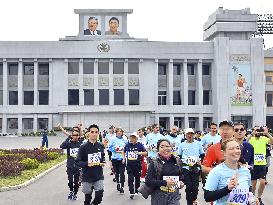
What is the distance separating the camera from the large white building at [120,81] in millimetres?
64062

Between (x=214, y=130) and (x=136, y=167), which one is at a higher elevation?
(x=214, y=130)

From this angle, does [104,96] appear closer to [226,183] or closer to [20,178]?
[20,178]

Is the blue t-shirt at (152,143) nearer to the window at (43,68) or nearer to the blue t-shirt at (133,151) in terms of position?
the blue t-shirt at (133,151)

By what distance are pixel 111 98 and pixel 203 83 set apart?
1340 centimetres

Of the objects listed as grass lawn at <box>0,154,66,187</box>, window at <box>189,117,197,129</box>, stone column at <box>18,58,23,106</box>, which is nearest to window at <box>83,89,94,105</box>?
stone column at <box>18,58,23,106</box>

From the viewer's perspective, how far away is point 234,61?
2611 inches

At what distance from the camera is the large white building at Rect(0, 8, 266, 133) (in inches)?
2522

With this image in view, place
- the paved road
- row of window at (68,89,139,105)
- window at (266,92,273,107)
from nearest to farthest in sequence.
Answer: the paved road < row of window at (68,89,139,105) < window at (266,92,273,107)

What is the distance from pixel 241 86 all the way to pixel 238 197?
6171cm

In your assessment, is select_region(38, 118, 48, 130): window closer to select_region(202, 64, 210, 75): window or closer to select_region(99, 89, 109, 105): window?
select_region(99, 89, 109, 105): window

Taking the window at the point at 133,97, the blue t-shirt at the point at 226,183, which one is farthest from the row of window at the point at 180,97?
the blue t-shirt at the point at 226,183

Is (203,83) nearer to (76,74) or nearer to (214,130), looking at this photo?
(76,74)

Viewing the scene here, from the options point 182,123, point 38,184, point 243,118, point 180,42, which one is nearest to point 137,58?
point 180,42

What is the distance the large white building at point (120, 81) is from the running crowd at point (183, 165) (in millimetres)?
47479
